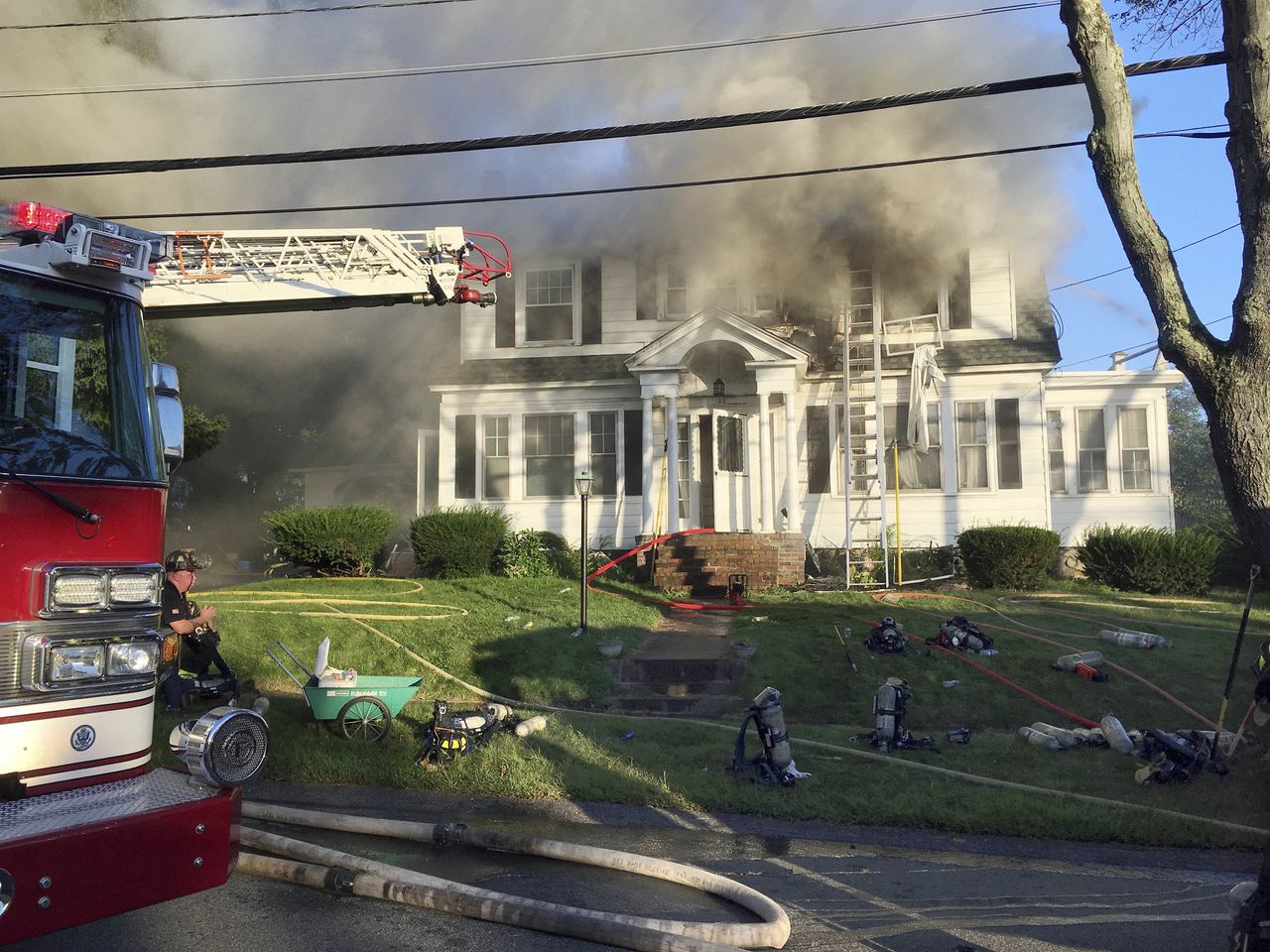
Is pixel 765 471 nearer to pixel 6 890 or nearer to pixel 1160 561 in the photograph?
pixel 1160 561

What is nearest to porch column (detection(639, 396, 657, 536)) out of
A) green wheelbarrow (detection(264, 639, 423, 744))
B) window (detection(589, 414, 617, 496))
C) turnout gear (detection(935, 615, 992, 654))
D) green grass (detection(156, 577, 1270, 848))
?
window (detection(589, 414, 617, 496))

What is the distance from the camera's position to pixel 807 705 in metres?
8.58

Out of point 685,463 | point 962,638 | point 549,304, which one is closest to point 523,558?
point 685,463

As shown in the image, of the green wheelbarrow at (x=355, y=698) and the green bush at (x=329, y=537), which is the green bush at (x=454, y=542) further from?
the green wheelbarrow at (x=355, y=698)

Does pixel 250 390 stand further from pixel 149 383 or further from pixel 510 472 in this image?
pixel 149 383

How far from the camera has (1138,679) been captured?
28.2 feet

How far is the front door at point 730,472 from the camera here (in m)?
15.7

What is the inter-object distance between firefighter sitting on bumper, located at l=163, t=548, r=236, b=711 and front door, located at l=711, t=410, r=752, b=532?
8807 millimetres

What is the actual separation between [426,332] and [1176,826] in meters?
14.6

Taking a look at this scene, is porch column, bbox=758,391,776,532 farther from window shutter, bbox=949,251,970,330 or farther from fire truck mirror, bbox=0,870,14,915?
fire truck mirror, bbox=0,870,14,915

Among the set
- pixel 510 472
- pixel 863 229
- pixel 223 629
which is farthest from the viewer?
pixel 510 472

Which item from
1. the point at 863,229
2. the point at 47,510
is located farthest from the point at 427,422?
the point at 47,510

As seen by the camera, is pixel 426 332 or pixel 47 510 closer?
pixel 47 510

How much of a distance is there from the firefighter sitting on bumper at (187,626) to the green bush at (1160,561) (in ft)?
38.8
